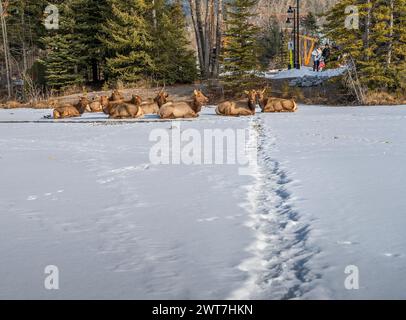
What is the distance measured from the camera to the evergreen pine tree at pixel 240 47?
26.5 m

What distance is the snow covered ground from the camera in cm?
304

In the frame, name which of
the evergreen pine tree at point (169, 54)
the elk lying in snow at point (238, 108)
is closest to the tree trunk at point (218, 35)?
the evergreen pine tree at point (169, 54)

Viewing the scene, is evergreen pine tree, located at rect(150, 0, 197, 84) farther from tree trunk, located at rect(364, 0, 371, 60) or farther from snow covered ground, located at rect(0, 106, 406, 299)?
snow covered ground, located at rect(0, 106, 406, 299)

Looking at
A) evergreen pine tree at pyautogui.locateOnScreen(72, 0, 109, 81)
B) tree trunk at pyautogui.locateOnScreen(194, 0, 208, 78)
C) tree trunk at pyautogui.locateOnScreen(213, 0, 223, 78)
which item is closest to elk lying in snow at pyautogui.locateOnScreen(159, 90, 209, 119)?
tree trunk at pyautogui.locateOnScreen(213, 0, 223, 78)

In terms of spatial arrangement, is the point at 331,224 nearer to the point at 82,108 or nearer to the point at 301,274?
the point at 301,274

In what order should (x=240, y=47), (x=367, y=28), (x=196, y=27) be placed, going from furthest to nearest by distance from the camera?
1. (x=196, y=27)
2. (x=240, y=47)
3. (x=367, y=28)

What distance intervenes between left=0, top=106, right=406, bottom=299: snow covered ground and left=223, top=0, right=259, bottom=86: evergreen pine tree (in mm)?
19127

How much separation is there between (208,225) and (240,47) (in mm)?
23990

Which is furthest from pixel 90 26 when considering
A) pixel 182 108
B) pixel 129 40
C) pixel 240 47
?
pixel 182 108

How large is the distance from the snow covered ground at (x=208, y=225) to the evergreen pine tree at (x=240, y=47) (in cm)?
1913

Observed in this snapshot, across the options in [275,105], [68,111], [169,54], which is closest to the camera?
[275,105]

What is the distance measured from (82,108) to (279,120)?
993 cm

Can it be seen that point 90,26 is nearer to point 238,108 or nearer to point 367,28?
point 367,28

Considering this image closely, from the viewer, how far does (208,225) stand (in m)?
4.32
